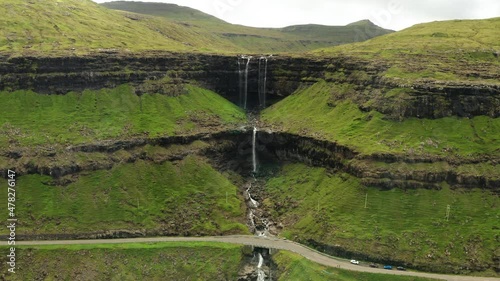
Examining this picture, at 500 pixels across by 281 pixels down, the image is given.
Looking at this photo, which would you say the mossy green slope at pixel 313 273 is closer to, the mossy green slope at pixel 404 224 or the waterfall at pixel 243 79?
the mossy green slope at pixel 404 224

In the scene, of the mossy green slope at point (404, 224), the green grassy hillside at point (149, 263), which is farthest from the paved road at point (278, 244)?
the mossy green slope at point (404, 224)

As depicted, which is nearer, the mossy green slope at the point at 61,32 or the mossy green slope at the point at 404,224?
the mossy green slope at the point at 404,224

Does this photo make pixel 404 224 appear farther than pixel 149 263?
Yes

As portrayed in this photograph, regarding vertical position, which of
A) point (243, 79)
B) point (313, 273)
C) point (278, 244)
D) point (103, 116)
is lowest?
point (313, 273)

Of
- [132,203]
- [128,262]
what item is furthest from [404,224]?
[132,203]

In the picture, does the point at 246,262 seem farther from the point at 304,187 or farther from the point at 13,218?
the point at 13,218

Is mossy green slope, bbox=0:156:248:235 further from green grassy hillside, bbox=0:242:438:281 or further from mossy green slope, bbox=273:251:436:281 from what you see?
mossy green slope, bbox=273:251:436:281

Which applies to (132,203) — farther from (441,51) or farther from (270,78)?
(441,51)
